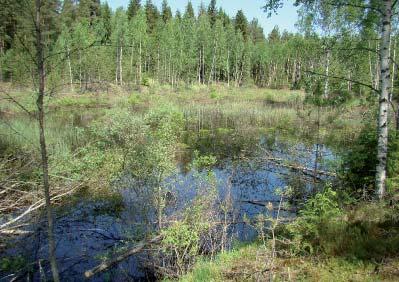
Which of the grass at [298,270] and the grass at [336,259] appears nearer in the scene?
the grass at [298,270]

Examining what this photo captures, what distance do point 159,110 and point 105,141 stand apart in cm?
227

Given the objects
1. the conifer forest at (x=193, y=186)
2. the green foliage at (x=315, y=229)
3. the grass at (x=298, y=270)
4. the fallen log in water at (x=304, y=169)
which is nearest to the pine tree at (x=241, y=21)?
the conifer forest at (x=193, y=186)

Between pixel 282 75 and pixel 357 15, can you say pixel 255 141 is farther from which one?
pixel 282 75

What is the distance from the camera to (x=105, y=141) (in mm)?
13414

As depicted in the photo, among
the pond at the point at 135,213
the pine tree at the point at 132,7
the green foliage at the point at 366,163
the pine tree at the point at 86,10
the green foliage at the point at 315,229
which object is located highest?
the pine tree at the point at 132,7

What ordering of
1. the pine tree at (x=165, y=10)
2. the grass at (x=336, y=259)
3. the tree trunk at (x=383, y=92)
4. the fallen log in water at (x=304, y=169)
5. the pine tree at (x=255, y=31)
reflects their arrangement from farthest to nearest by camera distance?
the pine tree at (x=255, y=31), the pine tree at (x=165, y=10), the fallen log in water at (x=304, y=169), the tree trunk at (x=383, y=92), the grass at (x=336, y=259)

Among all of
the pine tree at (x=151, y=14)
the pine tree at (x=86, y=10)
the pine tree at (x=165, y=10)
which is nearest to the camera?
the pine tree at (x=86, y=10)

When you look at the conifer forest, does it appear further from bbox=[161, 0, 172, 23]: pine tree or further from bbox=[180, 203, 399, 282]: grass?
bbox=[161, 0, 172, 23]: pine tree

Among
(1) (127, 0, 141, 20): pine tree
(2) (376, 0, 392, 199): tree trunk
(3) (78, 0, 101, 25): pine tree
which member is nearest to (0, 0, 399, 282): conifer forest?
(2) (376, 0, 392, 199): tree trunk

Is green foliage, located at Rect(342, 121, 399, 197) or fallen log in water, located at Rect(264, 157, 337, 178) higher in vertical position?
green foliage, located at Rect(342, 121, 399, 197)

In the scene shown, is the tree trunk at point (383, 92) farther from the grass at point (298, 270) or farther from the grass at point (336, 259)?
the grass at point (298, 270)

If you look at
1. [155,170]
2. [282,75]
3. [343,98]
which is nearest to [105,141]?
[155,170]

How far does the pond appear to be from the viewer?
797 centimetres

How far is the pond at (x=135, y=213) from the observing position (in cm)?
797
